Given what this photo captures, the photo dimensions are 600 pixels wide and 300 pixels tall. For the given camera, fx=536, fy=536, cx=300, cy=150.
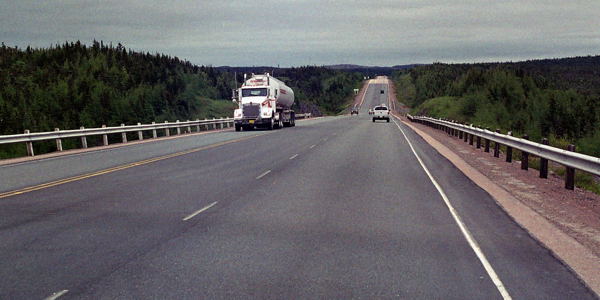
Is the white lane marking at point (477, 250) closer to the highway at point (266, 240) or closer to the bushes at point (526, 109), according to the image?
the highway at point (266, 240)

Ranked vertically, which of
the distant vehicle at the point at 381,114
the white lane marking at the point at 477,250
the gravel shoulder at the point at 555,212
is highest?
the white lane marking at the point at 477,250

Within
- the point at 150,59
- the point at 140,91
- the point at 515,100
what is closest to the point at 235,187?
the point at 515,100

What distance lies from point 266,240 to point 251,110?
109ft

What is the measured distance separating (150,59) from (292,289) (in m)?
168

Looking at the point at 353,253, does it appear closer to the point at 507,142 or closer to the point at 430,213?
the point at 430,213

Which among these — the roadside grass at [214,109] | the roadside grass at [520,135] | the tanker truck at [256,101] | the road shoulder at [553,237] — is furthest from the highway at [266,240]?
the roadside grass at [214,109]

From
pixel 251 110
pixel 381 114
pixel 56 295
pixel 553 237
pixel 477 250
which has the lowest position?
pixel 381 114

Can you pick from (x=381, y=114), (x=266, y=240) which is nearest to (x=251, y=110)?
(x=381, y=114)

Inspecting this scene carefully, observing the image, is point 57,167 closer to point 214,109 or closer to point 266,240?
point 266,240

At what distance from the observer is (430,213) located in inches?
355

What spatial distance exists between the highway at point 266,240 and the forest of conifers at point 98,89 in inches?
1397

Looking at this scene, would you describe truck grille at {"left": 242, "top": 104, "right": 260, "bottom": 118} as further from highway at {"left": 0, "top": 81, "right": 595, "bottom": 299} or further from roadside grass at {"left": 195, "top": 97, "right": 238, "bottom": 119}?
roadside grass at {"left": 195, "top": 97, "right": 238, "bottom": 119}

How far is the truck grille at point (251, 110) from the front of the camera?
39.8 m

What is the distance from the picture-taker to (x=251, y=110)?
131 feet
